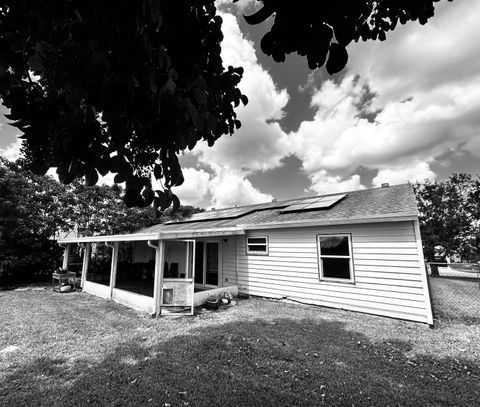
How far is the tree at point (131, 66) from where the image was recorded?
132 centimetres

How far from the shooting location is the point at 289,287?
898cm

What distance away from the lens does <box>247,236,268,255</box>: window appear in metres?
9.86

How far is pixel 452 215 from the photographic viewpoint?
67.0 feet

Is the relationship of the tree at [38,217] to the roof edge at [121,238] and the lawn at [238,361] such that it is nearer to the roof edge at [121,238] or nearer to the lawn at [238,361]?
the roof edge at [121,238]

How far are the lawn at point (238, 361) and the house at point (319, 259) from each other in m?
0.73

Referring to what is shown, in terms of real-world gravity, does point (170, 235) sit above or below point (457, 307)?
above

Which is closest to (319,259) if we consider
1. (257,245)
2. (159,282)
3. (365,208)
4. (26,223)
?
(365,208)

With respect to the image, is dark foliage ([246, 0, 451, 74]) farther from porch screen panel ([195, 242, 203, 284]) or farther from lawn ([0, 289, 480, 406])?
porch screen panel ([195, 242, 203, 284])

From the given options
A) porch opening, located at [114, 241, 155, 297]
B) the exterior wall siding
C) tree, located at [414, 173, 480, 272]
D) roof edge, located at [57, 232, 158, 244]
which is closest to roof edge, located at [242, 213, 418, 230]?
the exterior wall siding

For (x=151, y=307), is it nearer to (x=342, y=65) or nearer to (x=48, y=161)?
(x=48, y=161)

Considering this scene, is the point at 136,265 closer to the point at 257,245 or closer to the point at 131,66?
the point at 257,245

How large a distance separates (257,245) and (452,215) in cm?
1956

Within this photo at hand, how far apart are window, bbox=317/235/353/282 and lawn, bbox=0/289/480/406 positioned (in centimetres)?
130

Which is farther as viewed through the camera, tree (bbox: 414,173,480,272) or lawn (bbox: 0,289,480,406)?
tree (bbox: 414,173,480,272)
